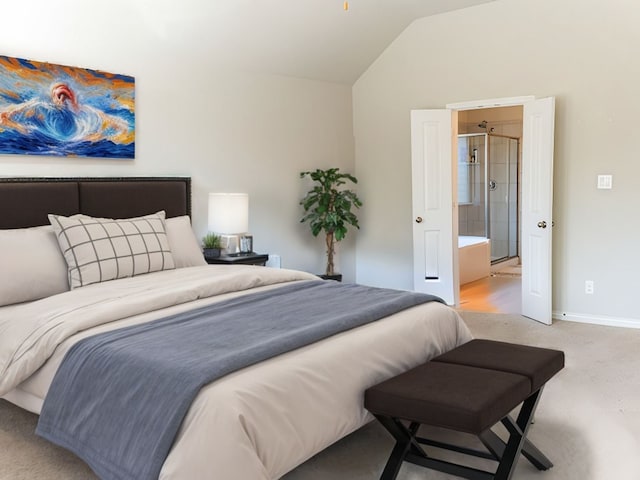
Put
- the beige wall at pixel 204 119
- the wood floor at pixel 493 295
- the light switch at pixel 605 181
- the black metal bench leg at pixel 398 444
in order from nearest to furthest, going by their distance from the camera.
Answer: the black metal bench leg at pixel 398 444, the beige wall at pixel 204 119, the light switch at pixel 605 181, the wood floor at pixel 493 295

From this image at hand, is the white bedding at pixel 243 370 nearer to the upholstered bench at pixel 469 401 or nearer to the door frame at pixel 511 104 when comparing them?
the upholstered bench at pixel 469 401

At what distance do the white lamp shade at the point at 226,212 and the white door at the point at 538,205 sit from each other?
2.37m

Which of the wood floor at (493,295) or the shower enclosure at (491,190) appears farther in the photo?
the shower enclosure at (491,190)

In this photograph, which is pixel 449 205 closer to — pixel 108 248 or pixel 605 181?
pixel 605 181

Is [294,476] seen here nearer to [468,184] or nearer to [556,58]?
[556,58]

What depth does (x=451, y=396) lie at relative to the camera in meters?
2.32

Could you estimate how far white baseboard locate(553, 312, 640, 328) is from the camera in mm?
5093

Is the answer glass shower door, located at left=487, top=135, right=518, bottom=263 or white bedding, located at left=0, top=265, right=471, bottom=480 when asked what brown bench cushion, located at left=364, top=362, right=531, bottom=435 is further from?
glass shower door, located at left=487, top=135, right=518, bottom=263

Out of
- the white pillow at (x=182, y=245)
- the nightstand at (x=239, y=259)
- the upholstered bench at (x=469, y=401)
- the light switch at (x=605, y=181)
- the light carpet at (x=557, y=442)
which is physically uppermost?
the light switch at (x=605, y=181)

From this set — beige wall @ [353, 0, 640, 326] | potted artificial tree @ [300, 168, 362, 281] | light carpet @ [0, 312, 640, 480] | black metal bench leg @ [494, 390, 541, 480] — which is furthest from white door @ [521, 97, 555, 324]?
black metal bench leg @ [494, 390, 541, 480]

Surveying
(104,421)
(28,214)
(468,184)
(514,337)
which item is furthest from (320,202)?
(104,421)

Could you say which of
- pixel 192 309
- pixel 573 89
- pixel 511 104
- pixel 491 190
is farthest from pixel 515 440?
pixel 491 190

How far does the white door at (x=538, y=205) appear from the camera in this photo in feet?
17.0

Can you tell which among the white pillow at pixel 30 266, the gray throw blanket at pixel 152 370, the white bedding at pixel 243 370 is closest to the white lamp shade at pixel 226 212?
the white bedding at pixel 243 370
